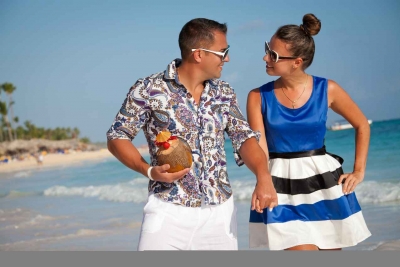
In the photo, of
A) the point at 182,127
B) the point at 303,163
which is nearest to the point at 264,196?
the point at 182,127

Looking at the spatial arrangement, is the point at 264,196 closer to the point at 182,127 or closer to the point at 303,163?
the point at 182,127

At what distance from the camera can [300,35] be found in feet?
11.2

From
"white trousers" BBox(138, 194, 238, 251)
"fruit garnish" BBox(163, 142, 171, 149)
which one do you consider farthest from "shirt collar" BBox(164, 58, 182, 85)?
"white trousers" BBox(138, 194, 238, 251)

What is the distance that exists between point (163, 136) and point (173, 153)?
104 millimetres

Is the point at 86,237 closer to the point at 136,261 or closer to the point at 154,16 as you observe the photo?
the point at 136,261

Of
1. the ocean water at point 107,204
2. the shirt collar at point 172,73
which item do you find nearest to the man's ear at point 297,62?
the shirt collar at point 172,73

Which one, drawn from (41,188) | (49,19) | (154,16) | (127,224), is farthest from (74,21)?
(127,224)

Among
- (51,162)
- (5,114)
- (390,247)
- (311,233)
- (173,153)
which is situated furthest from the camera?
(5,114)

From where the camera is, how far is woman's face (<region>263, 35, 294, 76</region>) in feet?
11.1

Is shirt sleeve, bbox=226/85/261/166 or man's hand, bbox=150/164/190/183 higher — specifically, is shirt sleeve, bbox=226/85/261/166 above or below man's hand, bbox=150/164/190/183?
above

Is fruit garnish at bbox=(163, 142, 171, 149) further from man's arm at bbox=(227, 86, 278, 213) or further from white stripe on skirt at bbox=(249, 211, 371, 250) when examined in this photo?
white stripe on skirt at bbox=(249, 211, 371, 250)

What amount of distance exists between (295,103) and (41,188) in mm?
12942

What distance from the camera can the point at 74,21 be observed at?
86.1 ft

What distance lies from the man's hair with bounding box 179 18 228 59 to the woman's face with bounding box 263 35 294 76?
0.41 m
